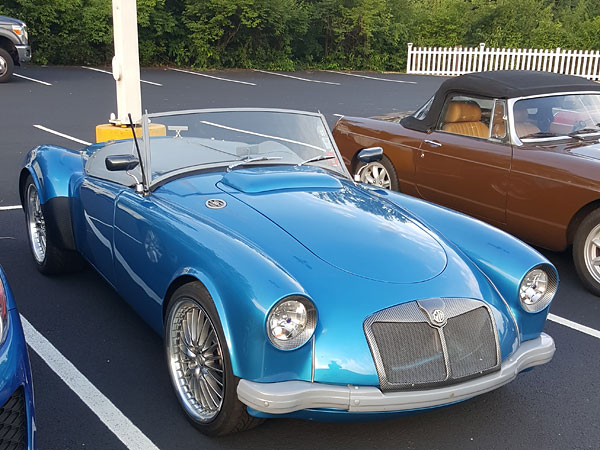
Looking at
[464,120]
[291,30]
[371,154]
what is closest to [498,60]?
[291,30]

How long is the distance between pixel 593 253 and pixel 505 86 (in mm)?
1801

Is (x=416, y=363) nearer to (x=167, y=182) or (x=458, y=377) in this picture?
(x=458, y=377)

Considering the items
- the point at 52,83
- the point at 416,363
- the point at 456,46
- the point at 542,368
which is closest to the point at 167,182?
the point at 416,363

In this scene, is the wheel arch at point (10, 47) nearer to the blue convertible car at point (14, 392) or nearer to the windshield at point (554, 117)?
the windshield at point (554, 117)

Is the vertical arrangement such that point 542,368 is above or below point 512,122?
below

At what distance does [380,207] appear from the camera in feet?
14.4

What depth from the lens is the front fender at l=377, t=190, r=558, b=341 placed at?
3.74 metres

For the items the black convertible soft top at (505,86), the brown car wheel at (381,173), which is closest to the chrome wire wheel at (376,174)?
the brown car wheel at (381,173)

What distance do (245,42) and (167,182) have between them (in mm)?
22229

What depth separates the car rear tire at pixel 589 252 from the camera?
18.2ft

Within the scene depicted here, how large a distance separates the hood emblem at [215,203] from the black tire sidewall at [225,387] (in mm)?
644

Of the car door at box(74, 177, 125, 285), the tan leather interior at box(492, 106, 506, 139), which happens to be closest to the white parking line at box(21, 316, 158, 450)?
the car door at box(74, 177, 125, 285)

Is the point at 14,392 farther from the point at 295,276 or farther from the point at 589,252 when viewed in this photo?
the point at 589,252

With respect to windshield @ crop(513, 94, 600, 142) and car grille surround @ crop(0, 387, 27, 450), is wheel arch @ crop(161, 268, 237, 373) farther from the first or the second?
windshield @ crop(513, 94, 600, 142)
